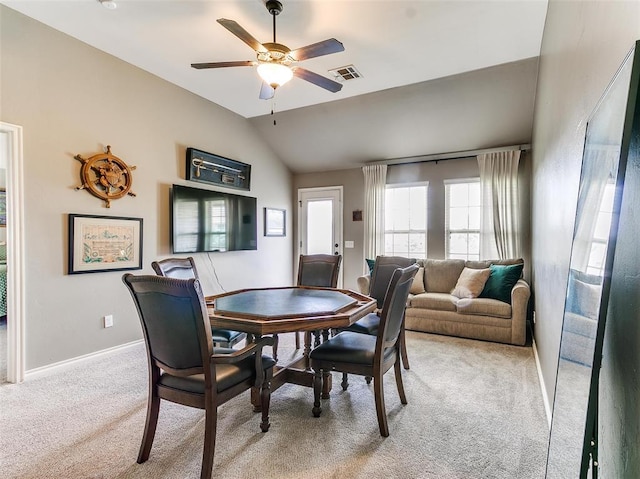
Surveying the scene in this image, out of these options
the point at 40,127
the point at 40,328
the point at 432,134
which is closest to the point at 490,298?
the point at 432,134

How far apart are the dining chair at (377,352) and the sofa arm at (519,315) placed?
2.10 m

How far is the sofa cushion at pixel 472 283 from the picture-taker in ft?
13.9

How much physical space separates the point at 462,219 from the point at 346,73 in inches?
112

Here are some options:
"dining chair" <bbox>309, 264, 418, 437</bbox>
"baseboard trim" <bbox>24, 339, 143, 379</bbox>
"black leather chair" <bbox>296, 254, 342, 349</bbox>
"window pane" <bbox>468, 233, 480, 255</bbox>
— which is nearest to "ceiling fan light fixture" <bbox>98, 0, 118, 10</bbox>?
"black leather chair" <bbox>296, 254, 342, 349</bbox>

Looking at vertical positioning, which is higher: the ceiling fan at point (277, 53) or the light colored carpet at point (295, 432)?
the ceiling fan at point (277, 53)

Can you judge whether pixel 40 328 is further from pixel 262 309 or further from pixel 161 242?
pixel 262 309

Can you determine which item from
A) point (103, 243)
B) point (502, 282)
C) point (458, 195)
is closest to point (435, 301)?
point (502, 282)

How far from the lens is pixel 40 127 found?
2.99 metres

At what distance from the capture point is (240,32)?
2205mm

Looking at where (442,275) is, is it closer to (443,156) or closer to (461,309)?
(461,309)

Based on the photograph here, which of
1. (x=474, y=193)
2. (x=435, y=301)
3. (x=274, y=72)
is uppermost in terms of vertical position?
(x=274, y=72)

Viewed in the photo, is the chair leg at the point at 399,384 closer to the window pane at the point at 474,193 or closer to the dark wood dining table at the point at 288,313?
the dark wood dining table at the point at 288,313

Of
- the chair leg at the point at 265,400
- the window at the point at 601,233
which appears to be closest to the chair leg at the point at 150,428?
the chair leg at the point at 265,400

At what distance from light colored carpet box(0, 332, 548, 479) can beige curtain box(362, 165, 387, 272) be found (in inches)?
116
